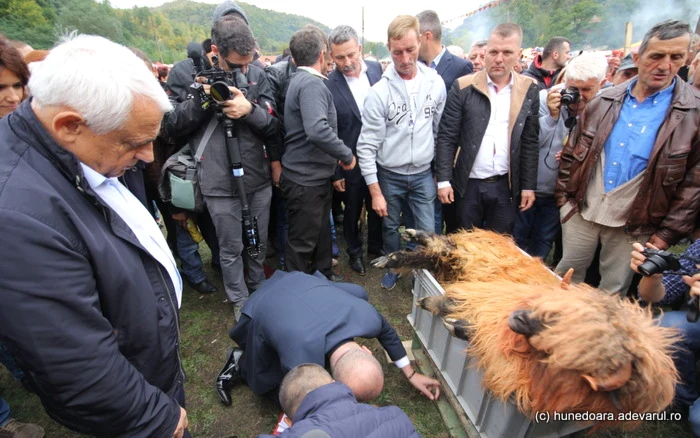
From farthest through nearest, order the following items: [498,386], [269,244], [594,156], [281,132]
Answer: [269,244] < [281,132] < [594,156] < [498,386]

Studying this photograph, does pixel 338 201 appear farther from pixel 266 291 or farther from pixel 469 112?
pixel 266 291

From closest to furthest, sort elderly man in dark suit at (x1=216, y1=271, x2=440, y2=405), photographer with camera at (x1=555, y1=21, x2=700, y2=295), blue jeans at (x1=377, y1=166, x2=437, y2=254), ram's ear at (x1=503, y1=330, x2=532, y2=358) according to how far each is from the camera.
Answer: ram's ear at (x1=503, y1=330, x2=532, y2=358) → elderly man in dark suit at (x1=216, y1=271, x2=440, y2=405) → photographer with camera at (x1=555, y1=21, x2=700, y2=295) → blue jeans at (x1=377, y1=166, x2=437, y2=254)

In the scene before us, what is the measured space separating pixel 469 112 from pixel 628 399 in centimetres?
240

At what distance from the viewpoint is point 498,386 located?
173 cm

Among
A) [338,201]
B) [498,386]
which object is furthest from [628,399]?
[338,201]

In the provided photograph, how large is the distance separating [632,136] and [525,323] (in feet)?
6.38

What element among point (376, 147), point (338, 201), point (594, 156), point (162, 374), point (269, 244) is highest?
point (594, 156)

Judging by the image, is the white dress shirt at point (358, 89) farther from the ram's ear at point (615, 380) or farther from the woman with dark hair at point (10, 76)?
the ram's ear at point (615, 380)

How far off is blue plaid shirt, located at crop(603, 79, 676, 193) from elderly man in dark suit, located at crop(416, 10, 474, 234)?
1.47 meters

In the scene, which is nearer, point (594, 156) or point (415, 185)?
point (594, 156)

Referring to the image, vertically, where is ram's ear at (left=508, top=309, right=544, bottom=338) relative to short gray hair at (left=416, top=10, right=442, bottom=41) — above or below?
below

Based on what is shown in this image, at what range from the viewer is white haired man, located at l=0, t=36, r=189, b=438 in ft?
3.21

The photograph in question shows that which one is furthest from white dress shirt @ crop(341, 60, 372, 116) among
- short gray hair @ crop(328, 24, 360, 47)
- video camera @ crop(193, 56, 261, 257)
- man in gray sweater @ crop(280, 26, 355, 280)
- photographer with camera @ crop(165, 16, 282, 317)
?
video camera @ crop(193, 56, 261, 257)

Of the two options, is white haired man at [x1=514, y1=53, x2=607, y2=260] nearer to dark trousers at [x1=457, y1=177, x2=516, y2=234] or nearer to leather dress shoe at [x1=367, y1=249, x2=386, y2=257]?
dark trousers at [x1=457, y1=177, x2=516, y2=234]
